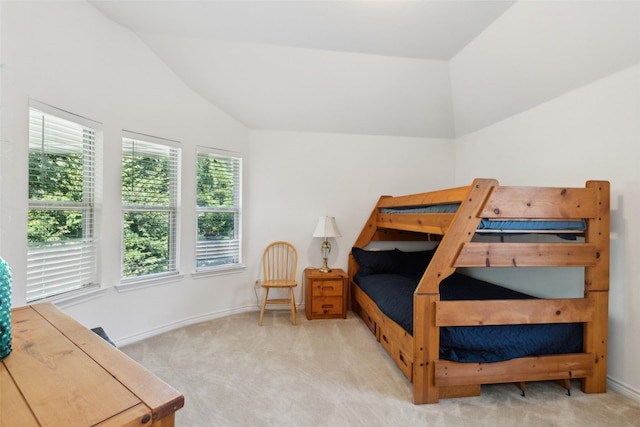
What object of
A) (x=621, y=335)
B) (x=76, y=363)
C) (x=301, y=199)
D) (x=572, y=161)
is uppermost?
(x=572, y=161)

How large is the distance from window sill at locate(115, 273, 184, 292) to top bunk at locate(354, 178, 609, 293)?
255 centimetres

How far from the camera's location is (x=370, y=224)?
161 inches

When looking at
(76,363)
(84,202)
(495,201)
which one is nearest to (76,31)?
(84,202)

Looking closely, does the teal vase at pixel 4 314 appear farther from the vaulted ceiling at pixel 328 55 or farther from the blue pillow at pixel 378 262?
the blue pillow at pixel 378 262

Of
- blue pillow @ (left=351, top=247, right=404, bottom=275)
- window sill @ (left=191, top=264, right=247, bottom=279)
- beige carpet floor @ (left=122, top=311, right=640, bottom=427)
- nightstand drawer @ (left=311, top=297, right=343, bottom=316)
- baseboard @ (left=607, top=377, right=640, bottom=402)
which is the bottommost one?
beige carpet floor @ (left=122, top=311, right=640, bottom=427)

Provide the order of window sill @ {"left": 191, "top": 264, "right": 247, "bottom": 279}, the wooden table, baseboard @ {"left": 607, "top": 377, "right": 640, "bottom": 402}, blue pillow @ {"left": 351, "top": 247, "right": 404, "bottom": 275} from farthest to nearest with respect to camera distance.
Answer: blue pillow @ {"left": 351, "top": 247, "right": 404, "bottom": 275} → window sill @ {"left": 191, "top": 264, "right": 247, "bottom": 279} → baseboard @ {"left": 607, "top": 377, "right": 640, "bottom": 402} → the wooden table

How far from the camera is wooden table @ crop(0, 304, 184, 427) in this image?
2.32 ft

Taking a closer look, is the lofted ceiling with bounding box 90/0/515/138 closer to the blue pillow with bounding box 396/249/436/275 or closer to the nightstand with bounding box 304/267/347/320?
the blue pillow with bounding box 396/249/436/275

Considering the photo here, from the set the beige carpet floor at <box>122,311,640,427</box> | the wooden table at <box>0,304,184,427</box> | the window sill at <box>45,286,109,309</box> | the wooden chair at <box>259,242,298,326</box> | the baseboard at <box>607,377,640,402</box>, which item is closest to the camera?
the wooden table at <box>0,304,184,427</box>

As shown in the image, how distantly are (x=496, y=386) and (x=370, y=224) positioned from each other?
7.32ft

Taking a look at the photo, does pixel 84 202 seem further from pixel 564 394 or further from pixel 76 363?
pixel 564 394

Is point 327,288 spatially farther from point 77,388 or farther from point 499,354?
point 77,388

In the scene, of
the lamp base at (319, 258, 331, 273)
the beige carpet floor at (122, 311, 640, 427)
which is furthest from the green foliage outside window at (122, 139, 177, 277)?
the lamp base at (319, 258, 331, 273)

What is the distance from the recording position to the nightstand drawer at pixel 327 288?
12.0 ft
